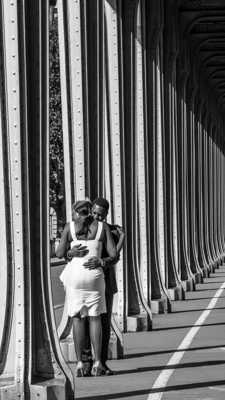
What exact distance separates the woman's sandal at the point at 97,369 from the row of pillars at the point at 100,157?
1.63m

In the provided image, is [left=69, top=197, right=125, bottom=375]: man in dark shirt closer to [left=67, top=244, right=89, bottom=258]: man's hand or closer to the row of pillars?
[left=67, top=244, right=89, bottom=258]: man's hand

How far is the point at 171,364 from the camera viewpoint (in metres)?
15.2

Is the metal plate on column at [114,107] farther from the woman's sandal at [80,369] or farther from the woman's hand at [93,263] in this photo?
the woman's hand at [93,263]

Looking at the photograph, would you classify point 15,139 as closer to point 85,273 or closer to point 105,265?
point 85,273

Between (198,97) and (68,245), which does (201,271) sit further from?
(68,245)

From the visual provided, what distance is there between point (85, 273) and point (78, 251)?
8.4 inches

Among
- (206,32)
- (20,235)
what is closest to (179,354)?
(20,235)

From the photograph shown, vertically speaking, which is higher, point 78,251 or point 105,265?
point 78,251

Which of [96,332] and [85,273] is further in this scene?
[96,332]

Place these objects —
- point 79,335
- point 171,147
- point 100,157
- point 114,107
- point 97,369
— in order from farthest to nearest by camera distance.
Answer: point 171,147, point 114,107, point 100,157, point 97,369, point 79,335

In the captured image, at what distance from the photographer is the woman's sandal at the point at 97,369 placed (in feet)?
45.5

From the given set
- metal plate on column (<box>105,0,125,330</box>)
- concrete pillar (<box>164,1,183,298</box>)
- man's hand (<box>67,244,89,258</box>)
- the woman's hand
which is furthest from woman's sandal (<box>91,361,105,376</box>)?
concrete pillar (<box>164,1,183,298</box>)

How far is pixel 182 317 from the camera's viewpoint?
73.8ft

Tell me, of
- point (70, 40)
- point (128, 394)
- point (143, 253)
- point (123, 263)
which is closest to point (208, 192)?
point (143, 253)
